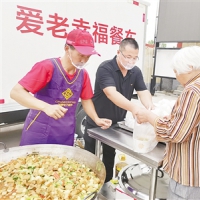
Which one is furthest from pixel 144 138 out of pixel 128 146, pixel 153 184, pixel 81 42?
pixel 81 42

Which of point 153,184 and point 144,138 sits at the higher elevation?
point 144,138

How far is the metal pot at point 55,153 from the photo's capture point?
1.54 metres

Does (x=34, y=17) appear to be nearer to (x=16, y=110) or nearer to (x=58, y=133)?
(x=16, y=110)

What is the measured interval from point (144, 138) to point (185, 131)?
371 mm

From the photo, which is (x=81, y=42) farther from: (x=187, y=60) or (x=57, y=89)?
(x=187, y=60)

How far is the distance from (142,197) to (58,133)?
0.82 metres

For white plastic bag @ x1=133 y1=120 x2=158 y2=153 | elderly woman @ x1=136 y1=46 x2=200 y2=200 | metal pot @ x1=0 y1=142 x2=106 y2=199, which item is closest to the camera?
elderly woman @ x1=136 y1=46 x2=200 y2=200

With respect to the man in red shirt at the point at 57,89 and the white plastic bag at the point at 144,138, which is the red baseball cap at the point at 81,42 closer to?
the man in red shirt at the point at 57,89

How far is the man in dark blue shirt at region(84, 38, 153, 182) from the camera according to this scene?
202 centimetres

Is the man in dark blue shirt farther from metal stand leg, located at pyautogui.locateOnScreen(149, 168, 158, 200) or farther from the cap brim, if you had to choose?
metal stand leg, located at pyautogui.locateOnScreen(149, 168, 158, 200)

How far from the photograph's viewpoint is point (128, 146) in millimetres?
1512

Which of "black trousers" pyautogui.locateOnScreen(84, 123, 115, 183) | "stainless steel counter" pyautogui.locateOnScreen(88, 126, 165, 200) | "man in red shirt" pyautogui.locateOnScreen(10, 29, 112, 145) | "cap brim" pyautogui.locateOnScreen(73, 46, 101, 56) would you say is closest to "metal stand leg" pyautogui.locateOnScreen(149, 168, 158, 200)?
"stainless steel counter" pyautogui.locateOnScreen(88, 126, 165, 200)

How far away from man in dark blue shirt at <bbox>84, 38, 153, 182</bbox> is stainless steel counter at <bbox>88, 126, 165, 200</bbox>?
0.26 meters

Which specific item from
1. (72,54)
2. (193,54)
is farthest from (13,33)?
(193,54)
